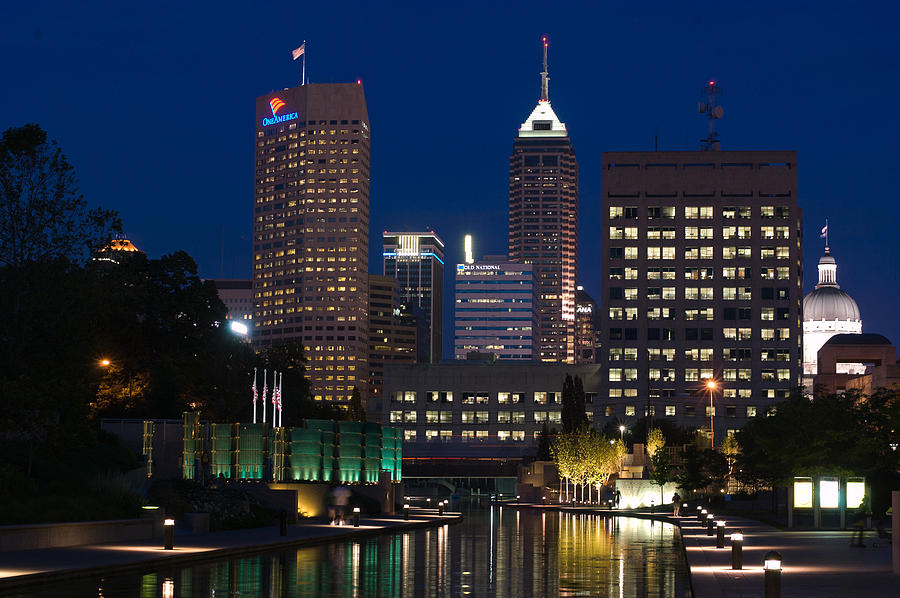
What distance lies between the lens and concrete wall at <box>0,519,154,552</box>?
37.1 metres

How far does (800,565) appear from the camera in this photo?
33.6 m

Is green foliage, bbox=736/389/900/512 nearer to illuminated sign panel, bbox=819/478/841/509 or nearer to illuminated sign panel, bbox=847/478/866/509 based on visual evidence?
illuminated sign panel, bbox=847/478/866/509

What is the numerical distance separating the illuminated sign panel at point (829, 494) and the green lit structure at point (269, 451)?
29495 mm

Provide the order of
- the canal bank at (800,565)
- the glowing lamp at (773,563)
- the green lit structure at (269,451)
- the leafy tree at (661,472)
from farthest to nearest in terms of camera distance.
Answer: the leafy tree at (661,472)
the green lit structure at (269,451)
the canal bank at (800,565)
the glowing lamp at (773,563)

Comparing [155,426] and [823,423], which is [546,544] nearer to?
[823,423]

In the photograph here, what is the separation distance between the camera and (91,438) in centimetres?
4894

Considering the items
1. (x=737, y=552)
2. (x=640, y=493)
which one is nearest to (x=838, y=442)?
(x=737, y=552)

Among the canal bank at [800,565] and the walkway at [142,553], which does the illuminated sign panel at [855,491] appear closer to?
the canal bank at [800,565]

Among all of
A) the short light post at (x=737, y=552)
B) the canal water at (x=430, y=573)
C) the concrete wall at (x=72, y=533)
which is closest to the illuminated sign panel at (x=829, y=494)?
the canal water at (x=430, y=573)

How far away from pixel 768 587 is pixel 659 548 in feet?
77.6

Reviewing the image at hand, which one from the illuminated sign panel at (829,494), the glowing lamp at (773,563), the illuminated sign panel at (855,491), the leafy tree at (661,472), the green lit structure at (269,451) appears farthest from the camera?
the leafy tree at (661,472)

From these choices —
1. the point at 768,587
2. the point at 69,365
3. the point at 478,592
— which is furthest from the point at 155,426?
the point at 768,587

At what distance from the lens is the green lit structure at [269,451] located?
6862 centimetres

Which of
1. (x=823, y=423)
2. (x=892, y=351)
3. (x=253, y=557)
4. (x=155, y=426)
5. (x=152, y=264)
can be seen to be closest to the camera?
(x=253, y=557)
